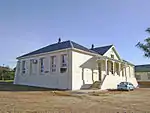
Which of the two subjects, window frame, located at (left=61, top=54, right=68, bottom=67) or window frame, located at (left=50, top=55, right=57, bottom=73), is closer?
window frame, located at (left=61, top=54, right=68, bottom=67)

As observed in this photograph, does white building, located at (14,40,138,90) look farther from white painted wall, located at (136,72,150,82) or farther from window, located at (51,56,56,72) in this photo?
white painted wall, located at (136,72,150,82)

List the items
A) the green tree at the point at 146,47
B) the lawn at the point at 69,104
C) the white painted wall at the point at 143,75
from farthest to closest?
the white painted wall at the point at 143,75 → the green tree at the point at 146,47 → the lawn at the point at 69,104

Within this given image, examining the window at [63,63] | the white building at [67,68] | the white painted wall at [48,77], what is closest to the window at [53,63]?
the white building at [67,68]

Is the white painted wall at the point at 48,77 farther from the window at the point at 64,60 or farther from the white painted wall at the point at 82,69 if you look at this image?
the white painted wall at the point at 82,69

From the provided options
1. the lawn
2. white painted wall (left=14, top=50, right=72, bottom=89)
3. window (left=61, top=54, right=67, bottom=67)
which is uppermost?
window (left=61, top=54, right=67, bottom=67)

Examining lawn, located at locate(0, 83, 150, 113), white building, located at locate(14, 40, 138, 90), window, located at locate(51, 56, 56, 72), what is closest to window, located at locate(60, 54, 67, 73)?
white building, located at locate(14, 40, 138, 90)

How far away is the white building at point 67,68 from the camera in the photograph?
988 inches

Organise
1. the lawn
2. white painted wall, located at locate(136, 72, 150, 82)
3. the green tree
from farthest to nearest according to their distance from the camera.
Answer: white painted wall, located at locate(136, 72, 150, 82) < the green tree < the lawn

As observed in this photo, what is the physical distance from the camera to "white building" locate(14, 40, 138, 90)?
82.3ft

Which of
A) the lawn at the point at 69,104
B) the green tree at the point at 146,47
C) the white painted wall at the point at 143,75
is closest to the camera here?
the lawn at the point at 69,104

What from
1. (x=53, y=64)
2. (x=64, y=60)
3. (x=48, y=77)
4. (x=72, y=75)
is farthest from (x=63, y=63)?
(x=48, y=77)

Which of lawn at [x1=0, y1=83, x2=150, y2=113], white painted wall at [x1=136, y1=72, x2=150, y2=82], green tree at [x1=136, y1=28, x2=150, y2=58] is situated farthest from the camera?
white painted wall at [x1=136, y1=72, x2=150, y2=82]

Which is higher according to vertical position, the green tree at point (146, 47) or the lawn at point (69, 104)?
the green tree at point (146, 47)

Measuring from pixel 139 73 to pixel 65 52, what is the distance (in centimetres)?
3224
